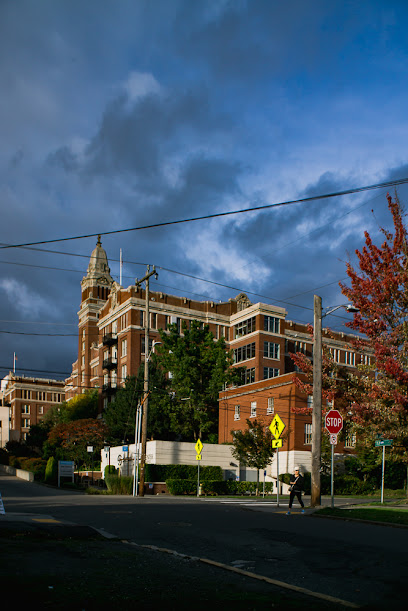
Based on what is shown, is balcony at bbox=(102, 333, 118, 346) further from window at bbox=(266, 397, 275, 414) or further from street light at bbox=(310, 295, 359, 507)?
street light at bbox=(310, 295, 359, 507)

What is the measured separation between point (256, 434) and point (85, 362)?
2281 inches

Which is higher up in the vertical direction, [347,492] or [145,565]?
[145,565]

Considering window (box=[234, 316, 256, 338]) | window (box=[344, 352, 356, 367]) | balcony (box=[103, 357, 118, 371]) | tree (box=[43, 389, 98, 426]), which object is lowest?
tree (box=[43, 389, 98, 426])

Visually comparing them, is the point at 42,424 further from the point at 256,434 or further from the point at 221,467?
the point at 256,434

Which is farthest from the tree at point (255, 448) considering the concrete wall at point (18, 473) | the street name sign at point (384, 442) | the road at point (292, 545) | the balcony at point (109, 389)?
the balcony at point (109, 389)

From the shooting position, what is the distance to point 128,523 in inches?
563

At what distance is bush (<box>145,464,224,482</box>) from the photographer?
4494cm

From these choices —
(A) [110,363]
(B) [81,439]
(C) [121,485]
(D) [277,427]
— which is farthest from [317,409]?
(A) [110,363]

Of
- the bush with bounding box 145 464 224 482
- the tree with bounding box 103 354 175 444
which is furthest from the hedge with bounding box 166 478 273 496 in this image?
the tree with bounding box 103 354 175 444

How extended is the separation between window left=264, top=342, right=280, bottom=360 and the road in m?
55.5

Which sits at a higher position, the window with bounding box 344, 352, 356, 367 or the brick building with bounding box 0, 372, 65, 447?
the window with bounding box 344, 352, 356, 367

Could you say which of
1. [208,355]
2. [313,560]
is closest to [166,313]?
[208,355]

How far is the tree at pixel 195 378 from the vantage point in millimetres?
59938

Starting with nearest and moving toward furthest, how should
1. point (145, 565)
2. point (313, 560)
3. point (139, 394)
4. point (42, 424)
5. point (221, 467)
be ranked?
point (145, 565) → point (313, 560) → point (221, 467) → point (139, 394) → point (42, 424)
